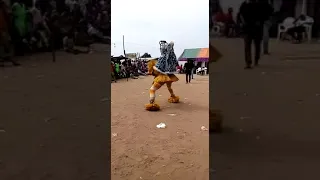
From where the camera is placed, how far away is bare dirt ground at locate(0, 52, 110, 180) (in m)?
1.02

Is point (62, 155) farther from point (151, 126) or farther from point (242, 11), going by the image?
point (151, 126)

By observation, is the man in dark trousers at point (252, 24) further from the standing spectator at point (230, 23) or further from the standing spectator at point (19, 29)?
the standing spectator at point (19, 29)

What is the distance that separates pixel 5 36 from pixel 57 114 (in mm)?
300

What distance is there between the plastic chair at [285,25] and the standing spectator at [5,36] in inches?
31.9

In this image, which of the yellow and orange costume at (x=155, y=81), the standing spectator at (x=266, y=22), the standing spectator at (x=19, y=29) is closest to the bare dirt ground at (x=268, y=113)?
the standing spectator at (x=266, y=22)

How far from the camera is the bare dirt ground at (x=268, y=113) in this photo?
87 centimetres

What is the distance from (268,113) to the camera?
3.05 feet

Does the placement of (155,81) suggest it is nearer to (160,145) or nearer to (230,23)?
(160,145)

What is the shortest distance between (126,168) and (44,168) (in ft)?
4.18

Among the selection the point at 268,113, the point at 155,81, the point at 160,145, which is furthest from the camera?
the point at 155,81

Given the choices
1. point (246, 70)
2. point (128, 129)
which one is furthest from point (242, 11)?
point (128, 129)

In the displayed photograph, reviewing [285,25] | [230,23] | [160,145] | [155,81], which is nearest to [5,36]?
[230,23]

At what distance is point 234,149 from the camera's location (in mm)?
1008

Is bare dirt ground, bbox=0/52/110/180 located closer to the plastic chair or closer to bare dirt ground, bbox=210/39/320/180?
bare dirt ground, bbox=210/39/320/180
